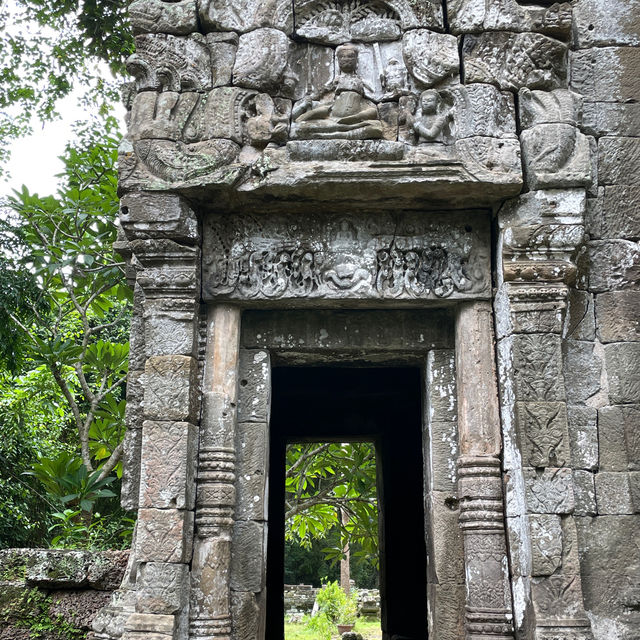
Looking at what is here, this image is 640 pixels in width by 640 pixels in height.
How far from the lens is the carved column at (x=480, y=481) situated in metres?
4.00

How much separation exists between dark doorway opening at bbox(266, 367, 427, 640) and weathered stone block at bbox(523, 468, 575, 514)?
3445 millimetres

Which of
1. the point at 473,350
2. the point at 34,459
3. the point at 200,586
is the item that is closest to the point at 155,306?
the point at 200,586

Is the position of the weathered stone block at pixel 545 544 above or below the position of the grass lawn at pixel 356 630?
above

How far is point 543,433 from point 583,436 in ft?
1.48

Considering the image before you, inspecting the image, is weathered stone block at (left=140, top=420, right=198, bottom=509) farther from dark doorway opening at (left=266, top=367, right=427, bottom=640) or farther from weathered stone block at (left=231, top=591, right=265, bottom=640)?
dark doorway opening at (left=266, top=367, right=427, bottom=640)

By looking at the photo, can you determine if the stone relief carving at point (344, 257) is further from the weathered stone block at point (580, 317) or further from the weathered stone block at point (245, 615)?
the weathered stone block at point (245, 615)

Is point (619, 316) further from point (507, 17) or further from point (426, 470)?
point (507, 17)

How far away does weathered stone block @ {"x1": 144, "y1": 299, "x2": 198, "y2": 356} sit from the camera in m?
4.31

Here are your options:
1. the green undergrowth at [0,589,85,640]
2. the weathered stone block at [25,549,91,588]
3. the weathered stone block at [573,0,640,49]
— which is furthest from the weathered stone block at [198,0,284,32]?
the green undergrowth at [0,589,85,640]

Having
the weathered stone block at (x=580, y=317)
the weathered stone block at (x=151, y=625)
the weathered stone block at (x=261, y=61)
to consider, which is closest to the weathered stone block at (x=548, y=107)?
the weathered stone block at (x=580, y=317)

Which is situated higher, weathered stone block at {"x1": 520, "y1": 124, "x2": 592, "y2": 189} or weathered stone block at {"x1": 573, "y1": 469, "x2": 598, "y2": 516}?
weathered stone block at {"x1": 520, "y1": 124, "x2": 592, "y2": 189}

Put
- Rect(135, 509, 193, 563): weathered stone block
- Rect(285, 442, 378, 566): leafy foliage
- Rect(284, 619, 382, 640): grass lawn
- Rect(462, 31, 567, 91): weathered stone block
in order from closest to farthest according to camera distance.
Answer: Rect(135, 509, 193, 563): weathered stone block
Rect(462, 31, 567, 91): weathered stone block
Rect(285, 442, 378, 566): leafy foliage
Rect(284, 619, 382, 640): grass lawn

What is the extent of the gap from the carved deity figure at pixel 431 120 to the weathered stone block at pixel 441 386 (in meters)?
1.45

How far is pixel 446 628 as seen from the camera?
4.12 meters
